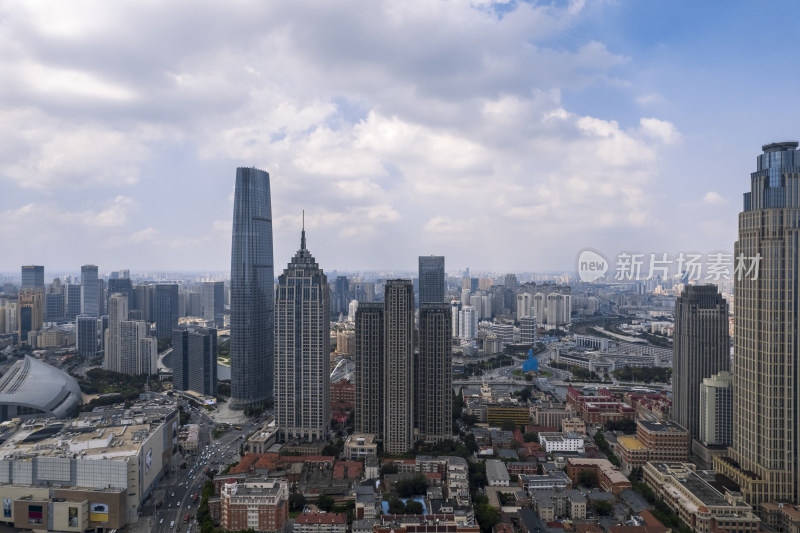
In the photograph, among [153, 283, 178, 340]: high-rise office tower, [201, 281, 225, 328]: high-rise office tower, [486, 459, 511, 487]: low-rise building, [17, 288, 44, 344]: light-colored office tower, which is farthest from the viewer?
[201, 281, 225, 328]: high-rise office tower

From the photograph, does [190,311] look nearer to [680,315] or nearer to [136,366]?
[136,366]

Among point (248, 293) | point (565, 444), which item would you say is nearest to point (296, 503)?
point (565, 444)

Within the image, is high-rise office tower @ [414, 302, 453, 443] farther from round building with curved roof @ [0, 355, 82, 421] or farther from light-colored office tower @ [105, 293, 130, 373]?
light-colored office tower @ [105, 293, 130, 373]

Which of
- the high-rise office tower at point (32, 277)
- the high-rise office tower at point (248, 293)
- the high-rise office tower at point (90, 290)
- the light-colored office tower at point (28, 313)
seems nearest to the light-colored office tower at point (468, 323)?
the high-rise office tower at point (248, 293)

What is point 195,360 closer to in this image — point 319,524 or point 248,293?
point 248,293

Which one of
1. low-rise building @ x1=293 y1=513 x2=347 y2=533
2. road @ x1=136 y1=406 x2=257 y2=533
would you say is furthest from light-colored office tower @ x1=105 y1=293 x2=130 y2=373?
low-rise building @ x1=293 y1=513 x2=347 y2=533

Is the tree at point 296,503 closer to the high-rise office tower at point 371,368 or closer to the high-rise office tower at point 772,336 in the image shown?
the high-rise office tower at point 371,368

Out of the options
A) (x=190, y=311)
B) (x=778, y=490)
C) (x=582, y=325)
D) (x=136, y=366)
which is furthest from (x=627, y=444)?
(x=190, y=311)
